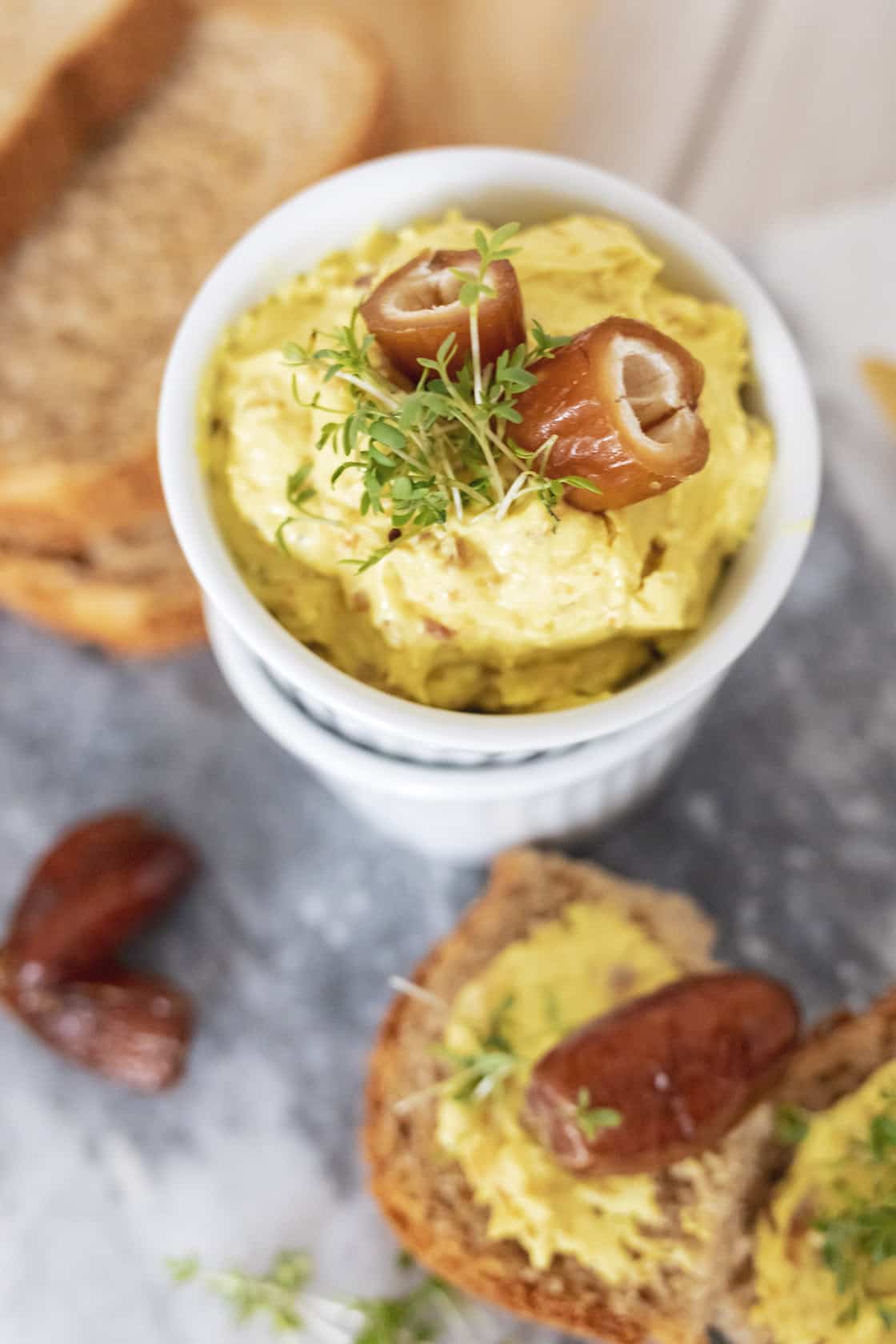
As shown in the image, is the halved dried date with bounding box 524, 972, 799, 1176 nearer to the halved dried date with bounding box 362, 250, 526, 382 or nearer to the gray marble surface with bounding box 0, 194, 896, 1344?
the gray marble surface with bounding box 0, 194, 896, 1344

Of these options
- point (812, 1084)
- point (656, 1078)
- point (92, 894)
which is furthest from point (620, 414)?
point (92, 894)

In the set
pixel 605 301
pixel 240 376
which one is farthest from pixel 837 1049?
pixel 240 376

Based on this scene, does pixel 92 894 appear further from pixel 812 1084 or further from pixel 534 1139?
pixel 812 1084

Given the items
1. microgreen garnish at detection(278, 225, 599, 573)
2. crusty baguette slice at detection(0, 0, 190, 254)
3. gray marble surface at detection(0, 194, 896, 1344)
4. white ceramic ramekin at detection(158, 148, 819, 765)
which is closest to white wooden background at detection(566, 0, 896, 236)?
gray marble surface at detection(0, 194, 896, 1344)

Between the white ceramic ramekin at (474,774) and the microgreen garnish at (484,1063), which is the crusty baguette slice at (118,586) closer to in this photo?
the white ceramic ramekin at (474,774)

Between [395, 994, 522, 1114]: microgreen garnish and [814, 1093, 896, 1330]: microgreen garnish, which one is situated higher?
[814, 1093, 896, 1330]: microgreen garnish

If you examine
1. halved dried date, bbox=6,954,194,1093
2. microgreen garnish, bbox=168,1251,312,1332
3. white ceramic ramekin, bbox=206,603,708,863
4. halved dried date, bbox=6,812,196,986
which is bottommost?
microgreen garnish, bbox=168,1251,312,1332

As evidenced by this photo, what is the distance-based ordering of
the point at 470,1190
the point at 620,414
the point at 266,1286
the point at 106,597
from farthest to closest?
the point at 106,597
the point at 266,1286
the point at 470,1190
the point at 620,414

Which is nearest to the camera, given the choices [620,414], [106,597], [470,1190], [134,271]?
[620,414]
